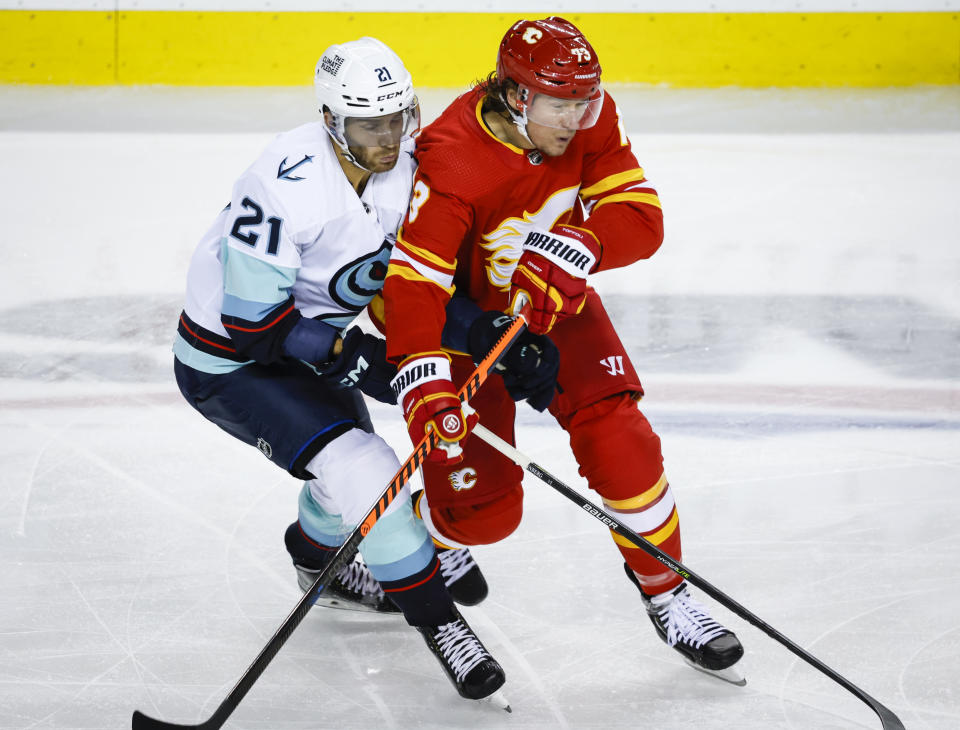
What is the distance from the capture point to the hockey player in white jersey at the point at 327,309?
2.11 meters

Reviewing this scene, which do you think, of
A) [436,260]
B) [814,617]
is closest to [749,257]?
[814,617]

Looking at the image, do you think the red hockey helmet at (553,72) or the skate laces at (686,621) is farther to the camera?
the skate laces at (686,621)

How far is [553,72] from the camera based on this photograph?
212 cm

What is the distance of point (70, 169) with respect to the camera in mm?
5387

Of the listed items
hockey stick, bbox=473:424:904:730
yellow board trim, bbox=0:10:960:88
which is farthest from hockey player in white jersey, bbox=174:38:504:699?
yellow board trim, bbox=0:10:960:88

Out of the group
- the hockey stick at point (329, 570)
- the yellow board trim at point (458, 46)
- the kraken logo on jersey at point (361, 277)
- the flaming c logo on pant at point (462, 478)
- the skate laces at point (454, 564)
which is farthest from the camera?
the yellow board trim at point (458, 46)

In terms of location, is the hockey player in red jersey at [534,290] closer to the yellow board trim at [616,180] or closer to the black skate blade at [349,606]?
the yellow board trim at [616,180]

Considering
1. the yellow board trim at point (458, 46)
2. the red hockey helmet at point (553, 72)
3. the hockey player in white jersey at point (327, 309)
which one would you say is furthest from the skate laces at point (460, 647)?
the yellow board trim at point (458, 46)

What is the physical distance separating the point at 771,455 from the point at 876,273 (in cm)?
146

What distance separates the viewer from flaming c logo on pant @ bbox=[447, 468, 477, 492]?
2369mm

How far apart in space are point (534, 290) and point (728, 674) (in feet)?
2.64

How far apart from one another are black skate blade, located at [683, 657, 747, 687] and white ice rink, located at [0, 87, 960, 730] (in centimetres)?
2

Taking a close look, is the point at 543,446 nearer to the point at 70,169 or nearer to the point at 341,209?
the point at 341,209

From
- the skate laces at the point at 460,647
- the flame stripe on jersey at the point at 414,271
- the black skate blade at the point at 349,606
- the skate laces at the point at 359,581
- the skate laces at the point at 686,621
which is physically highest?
the flame stripe on jersey at the point at 414,271
